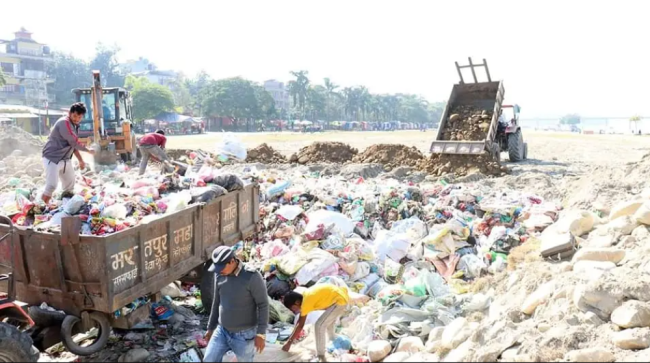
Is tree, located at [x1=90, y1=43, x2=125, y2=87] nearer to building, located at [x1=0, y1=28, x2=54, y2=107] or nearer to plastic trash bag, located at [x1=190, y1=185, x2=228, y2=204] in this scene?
building, located at [x1=0, y1=28, x2=54, y2=107]

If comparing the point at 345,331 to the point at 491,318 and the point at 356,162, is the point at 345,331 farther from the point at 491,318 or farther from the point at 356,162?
the point at 356,162

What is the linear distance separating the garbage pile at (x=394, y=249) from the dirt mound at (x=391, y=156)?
205 inches

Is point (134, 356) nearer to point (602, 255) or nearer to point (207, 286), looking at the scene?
point (207, 286)

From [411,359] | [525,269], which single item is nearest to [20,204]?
[411,359]

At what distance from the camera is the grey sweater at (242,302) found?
3660 millimetres

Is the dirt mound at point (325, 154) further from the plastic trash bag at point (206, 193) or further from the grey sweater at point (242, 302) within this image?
the grey sweater at point (242, 302)

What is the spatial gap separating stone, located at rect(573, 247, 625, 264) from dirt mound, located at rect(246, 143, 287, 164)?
12209mm

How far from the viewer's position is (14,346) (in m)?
3.44

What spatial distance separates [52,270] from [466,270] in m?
4.47

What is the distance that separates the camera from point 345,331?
5.07 m

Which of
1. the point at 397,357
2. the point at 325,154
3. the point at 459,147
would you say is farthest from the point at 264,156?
the point at 397,357

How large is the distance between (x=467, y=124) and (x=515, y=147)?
11.5 feet

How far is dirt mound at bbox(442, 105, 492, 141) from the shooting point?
44.7 feet

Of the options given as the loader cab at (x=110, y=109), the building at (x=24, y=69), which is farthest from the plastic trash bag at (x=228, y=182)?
the building at (x=24, y=69)
